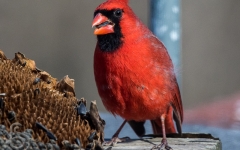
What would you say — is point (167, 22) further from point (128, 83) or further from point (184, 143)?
point (184, 143)

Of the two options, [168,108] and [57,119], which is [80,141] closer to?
[57,119]

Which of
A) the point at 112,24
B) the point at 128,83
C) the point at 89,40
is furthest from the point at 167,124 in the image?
the point at 89,40

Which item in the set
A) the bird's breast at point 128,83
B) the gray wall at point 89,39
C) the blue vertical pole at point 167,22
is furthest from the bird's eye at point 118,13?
the gray wall at point 89,39

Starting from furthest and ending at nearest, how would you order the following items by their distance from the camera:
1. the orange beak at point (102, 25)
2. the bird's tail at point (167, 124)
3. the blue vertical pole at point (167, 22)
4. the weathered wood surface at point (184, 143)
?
the blue vertical pole at point (167, 22)
the bird's tail at point (167, 124)
the orange beak at point (102, 25)
the weathered wood surface at point (184, 143)

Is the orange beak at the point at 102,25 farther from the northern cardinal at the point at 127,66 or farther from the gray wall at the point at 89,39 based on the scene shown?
the gray wall at the point at 89,39

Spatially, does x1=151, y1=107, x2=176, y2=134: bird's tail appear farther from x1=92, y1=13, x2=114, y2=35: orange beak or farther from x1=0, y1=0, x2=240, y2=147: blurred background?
x1=0, y1=0, x2=240, y2=147: blurred background

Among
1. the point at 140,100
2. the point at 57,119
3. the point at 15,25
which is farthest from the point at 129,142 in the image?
the point at 15,25

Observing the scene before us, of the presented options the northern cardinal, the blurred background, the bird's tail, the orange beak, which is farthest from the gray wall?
the orange beak

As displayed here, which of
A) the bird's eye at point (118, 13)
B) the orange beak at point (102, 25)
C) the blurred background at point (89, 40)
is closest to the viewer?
the orange beak at point (102, 25)
